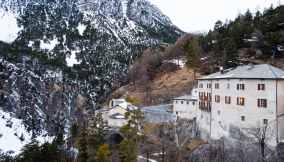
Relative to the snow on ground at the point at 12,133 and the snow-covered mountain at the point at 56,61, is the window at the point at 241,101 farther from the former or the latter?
the snow-covered mountain at the point at 56,61

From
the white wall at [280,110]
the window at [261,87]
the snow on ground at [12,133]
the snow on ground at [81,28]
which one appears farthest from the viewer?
the snow on ground at [81,28]

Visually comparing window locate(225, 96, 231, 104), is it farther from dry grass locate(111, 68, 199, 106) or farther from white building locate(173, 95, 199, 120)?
dry grass locate(111, 68, 199, 106)

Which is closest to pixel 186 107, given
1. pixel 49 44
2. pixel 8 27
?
pixel 49 44

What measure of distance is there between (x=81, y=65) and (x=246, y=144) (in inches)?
4712

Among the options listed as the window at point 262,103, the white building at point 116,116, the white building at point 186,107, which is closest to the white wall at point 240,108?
the window at point 262,103

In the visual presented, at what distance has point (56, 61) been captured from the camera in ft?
493

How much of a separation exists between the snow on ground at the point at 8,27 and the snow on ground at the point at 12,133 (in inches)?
2587

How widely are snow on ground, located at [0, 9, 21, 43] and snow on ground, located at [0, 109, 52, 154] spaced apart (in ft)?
216

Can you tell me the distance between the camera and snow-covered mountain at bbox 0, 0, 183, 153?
114875 mm

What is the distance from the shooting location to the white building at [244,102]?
39.5 m

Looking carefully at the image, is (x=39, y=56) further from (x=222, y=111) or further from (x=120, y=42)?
(x=222, y=111)

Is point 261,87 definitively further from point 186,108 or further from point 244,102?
point 186,108

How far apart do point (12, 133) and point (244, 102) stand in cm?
7483

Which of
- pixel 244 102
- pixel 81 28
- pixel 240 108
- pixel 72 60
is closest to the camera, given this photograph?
pixel 244 102
